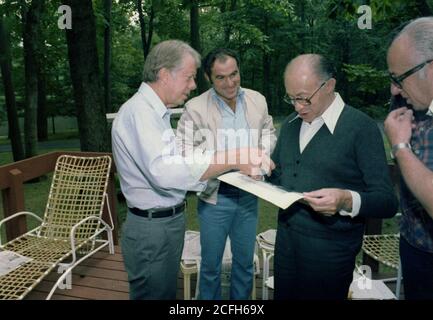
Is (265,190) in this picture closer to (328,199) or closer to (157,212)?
(328,199)

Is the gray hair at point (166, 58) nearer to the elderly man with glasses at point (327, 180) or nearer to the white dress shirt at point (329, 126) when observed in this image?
the elderly man with glasses at point (327, 180)

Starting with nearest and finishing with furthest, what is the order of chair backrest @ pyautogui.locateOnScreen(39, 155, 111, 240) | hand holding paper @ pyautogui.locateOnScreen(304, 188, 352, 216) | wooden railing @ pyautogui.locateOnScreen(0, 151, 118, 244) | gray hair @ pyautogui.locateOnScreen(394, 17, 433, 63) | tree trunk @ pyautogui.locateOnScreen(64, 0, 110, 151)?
gray hair @ pyautogui.locateOnScreen(394, 17, 433, 63) < hand holding paper @ pyautogui.locateOnScreen(304, 188, 352, 216) < wooden railing @ pyautogui.locateOnScreen(0, 151, 118, 244) < chair backrest @ pyautogui.locateOnScreen(39, 155, 111, 240) < tree trunk @ pyautogui.locateOnScreen(64, 0, 110, 151)

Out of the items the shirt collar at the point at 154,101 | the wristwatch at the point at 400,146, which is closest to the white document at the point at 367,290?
the wristwatch at the point at 400,146

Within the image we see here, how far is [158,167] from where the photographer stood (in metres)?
2.20

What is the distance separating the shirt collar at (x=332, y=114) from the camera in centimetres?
224

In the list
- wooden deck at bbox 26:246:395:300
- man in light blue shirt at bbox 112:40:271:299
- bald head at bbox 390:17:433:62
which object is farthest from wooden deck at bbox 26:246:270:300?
bald head at bbox 390:17:433:62

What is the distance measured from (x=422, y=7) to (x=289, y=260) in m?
5.37

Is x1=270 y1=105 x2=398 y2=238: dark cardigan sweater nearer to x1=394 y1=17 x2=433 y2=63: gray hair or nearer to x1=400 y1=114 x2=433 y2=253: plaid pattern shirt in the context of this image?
x1=400 y1=114 x2=433 y2=253: plaid pattern shirt

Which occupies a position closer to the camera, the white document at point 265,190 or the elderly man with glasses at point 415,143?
the elderly man with glasses at point 415,143

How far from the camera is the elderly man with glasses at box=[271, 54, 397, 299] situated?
6.97ft

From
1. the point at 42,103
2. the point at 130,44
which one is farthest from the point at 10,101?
the point at 130,44

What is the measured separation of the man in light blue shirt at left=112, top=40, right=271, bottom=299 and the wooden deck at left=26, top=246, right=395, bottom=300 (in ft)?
4.55

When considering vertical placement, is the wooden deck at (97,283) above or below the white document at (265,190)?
below

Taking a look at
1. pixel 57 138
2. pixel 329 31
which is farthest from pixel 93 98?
pixel 329 31
